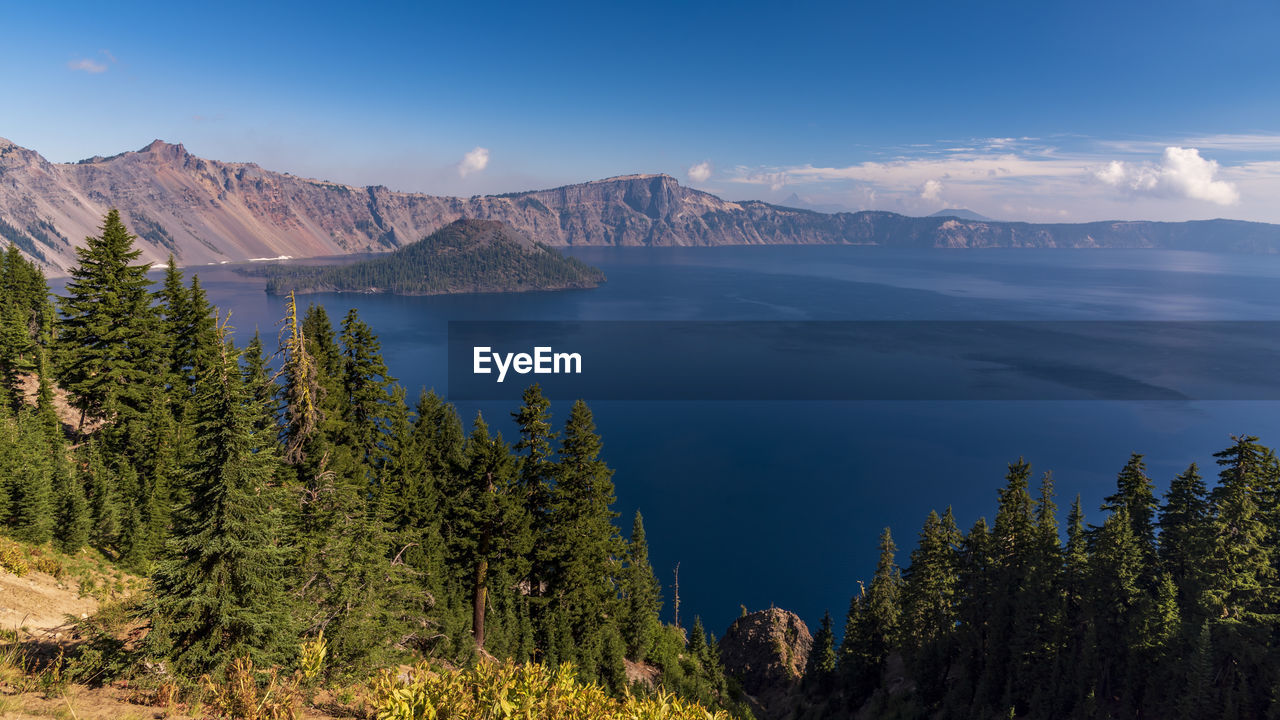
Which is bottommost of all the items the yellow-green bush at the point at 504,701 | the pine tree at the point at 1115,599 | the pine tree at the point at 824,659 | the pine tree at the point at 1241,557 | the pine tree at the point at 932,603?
the pine tree at the point at 824,659

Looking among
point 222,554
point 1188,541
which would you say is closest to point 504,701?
point 222,554

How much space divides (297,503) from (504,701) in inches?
512

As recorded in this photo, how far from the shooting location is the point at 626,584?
148ft

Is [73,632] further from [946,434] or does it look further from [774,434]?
[946,434]

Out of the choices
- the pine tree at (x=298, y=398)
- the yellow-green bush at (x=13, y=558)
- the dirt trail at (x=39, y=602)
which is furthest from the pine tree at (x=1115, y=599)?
the yellow-green bush at (x=13, y=558)

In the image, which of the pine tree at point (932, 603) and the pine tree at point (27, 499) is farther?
the pine tree at point (932, 603)

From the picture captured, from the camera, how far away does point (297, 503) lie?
19891mm

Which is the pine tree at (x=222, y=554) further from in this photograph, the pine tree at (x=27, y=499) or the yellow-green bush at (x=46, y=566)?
the pine tree at (x=27, y=499)

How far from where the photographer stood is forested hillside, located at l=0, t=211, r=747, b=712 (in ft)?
51.2

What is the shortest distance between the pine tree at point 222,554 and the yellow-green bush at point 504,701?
254 inches

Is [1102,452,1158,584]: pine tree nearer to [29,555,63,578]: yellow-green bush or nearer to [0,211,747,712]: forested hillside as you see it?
[0,211,747,712]: forested hillside

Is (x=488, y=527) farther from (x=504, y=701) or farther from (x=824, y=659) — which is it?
(x=824, y=659)

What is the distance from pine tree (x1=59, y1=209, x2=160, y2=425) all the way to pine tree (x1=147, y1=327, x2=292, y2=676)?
29.0m

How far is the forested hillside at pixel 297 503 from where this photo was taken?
15609mm
